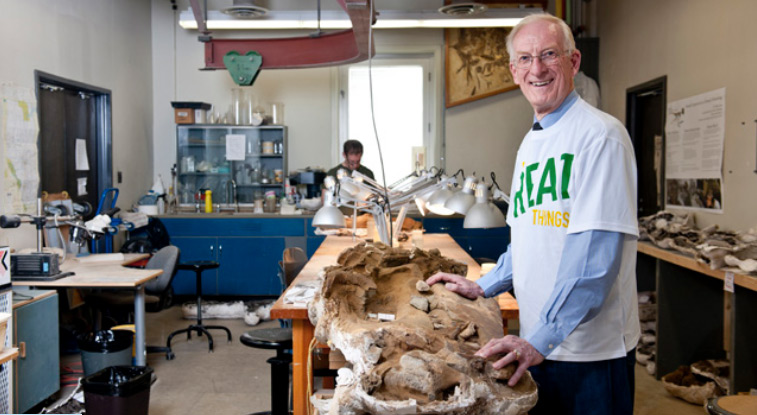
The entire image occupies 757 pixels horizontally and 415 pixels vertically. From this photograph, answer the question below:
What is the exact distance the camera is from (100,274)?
450 centimetres

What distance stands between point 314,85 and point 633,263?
646 centimetres

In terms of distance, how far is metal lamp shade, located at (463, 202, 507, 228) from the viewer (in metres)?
3.48

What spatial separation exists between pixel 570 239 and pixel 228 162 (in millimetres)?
6411

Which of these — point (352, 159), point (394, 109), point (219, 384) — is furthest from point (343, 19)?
point (219, 384)

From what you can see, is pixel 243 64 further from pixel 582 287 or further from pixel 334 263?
pixel 582 287

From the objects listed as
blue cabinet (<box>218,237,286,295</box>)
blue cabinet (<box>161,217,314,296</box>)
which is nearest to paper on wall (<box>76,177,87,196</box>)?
blue cabinet (<box>161,217,314,296</box>)

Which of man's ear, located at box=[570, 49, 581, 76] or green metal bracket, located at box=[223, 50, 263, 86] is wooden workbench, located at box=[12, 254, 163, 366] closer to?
green metal bracket, located at box=[223, 50, 263, 86]

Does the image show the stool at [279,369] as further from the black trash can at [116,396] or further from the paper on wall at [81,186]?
the paper on wall at [81,186]

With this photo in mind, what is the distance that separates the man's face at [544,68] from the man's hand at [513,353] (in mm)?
642

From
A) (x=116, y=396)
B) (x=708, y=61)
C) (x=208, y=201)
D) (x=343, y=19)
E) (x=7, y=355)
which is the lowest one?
(x=116, y=396)

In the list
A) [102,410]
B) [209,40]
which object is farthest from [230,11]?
[102,410]

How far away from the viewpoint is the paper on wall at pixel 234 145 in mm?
7512

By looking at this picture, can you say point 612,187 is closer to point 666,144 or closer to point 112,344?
point 112,344

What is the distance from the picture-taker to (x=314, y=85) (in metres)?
7.80
